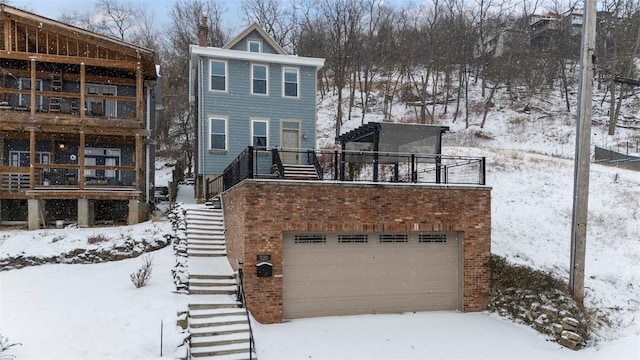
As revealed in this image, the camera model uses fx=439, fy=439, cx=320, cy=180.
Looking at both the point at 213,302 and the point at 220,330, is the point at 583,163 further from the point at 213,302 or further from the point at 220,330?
the point at 213,302

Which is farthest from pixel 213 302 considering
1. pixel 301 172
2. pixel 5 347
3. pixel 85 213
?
pixel 85 213

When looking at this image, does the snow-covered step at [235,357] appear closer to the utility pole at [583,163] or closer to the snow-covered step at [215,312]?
the snow-covered step at [215,312]

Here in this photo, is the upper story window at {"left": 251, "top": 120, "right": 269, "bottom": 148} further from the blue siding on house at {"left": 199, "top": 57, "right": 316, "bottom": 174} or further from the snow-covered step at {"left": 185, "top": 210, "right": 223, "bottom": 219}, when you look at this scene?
the snow-covered step at {"left": 185, "top": 210, "right": 223, "bottom": 219}

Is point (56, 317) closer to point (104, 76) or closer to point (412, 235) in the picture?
point (412, 235)

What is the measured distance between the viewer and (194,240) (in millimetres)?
13500

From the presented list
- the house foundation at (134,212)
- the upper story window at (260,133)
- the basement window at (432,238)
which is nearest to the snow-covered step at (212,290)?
the basement window at (432,238)

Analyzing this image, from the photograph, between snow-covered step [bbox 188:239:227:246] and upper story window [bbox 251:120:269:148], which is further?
upper story window [bbox 251:120:269:148]

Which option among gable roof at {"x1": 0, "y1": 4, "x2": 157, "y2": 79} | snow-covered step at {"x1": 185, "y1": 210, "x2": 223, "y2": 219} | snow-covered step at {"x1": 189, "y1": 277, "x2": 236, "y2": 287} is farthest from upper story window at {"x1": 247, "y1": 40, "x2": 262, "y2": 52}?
snow-covered step at {"x1": 189, "y1": 277, "x2": 236, "y2": 287}

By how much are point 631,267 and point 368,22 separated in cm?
3676

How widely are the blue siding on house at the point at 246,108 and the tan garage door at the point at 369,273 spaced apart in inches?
373

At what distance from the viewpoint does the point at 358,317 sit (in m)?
11.4

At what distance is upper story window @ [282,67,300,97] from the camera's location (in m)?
20.7

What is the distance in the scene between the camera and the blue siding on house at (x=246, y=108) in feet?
63.9

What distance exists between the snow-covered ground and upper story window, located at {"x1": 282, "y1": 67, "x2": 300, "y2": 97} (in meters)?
9.06
